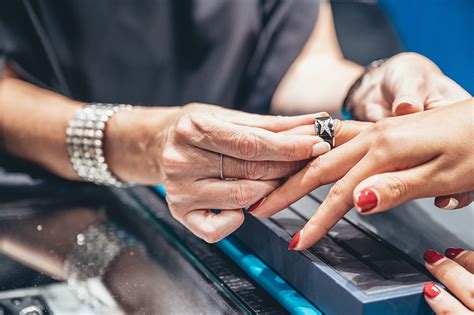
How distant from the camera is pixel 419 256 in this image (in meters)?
0.66

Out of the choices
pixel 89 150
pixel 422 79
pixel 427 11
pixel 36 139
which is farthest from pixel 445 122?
pixel 427 11

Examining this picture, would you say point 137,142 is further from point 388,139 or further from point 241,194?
point 388,139

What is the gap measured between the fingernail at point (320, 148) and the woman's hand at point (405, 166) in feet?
0.13

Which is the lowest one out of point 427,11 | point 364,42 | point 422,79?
point 364,42

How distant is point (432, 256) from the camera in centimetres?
62

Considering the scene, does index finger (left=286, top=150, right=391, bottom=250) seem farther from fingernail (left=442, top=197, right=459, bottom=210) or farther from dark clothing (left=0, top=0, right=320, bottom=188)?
dark clothing (left=0, top=0, right=320, bottom=188)

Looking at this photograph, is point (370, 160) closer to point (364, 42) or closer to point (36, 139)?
point (36, 139)

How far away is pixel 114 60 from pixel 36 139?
8.9 inches

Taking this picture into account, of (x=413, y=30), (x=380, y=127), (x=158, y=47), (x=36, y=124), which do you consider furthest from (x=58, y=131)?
(x=413, y=30)

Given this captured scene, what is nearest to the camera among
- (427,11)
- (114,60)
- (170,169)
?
(170,169)

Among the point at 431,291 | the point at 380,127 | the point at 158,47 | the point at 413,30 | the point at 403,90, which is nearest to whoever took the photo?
the point at 431,291

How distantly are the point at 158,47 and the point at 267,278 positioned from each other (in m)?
0.58

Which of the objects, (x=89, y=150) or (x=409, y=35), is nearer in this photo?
(x=89, y=150)

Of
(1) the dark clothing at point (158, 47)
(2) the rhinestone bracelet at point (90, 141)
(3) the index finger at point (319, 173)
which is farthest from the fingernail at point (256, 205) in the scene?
(1) the dark clothing at point (158, 47)
